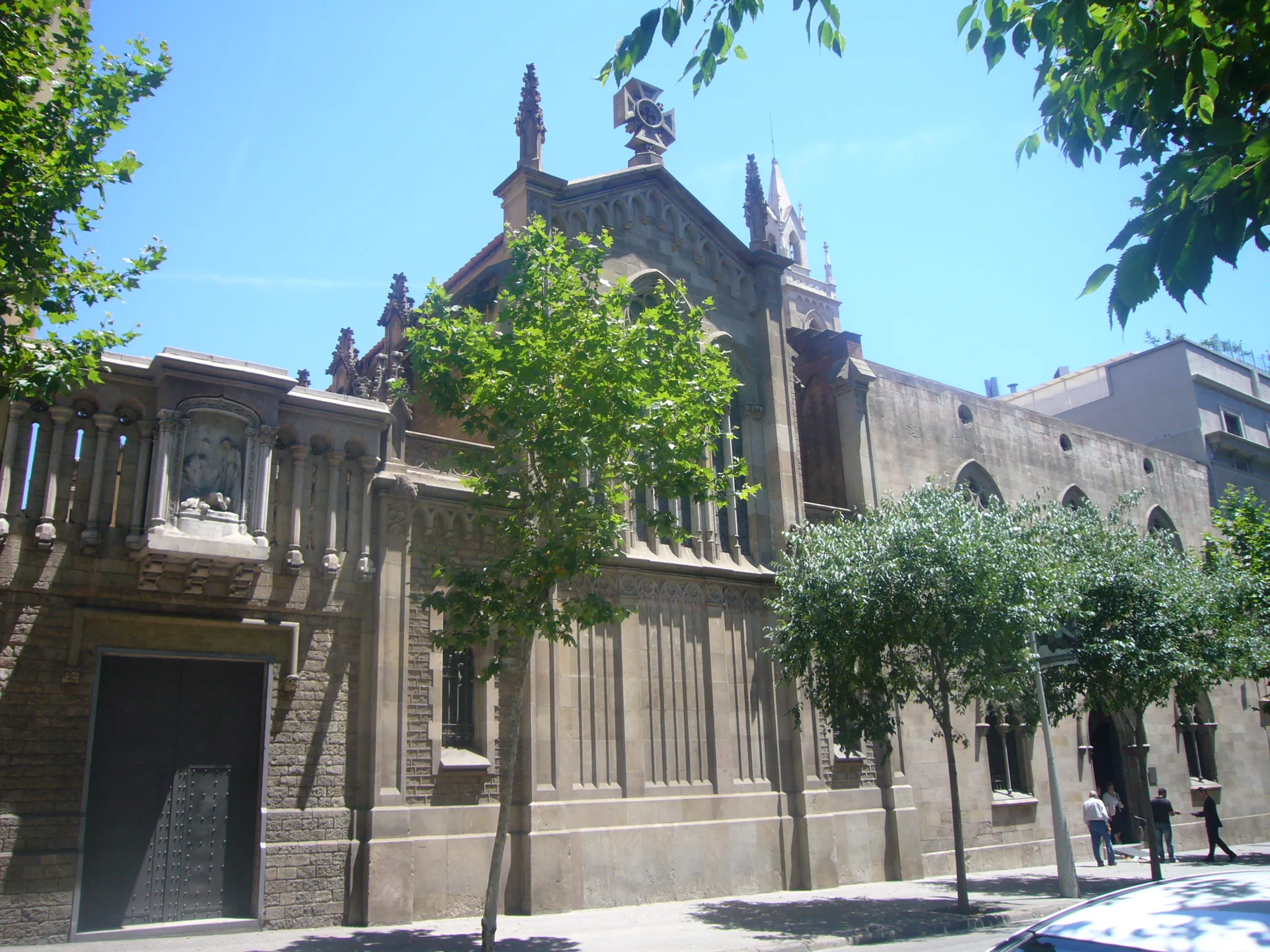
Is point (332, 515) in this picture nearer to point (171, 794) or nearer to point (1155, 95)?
point (171, 794)

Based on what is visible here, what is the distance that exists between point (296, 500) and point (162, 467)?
2047 mm

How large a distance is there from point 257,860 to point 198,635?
3.09m

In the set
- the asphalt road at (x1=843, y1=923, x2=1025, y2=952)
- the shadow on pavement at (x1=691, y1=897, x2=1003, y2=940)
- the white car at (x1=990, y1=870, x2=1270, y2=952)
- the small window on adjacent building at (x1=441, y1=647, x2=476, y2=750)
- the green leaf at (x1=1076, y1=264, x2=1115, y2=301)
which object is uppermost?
the green leaf at (x1=1076, y1=264, x2=1115, y2=301)

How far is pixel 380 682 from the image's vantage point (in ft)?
49.8

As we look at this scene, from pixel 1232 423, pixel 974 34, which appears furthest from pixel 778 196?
pixel 974 34

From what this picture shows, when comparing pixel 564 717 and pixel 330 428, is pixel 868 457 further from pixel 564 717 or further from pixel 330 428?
pixel 330 428

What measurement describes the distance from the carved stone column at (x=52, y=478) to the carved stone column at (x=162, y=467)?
1.10m

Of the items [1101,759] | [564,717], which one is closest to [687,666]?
[564,717]

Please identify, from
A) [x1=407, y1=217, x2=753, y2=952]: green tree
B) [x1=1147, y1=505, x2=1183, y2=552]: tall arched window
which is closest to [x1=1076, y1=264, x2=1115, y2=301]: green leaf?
[x1=407, y1=217, x2=753, y2=952]: green tree

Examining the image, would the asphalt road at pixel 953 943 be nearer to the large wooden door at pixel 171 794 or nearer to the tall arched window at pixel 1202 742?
the large wooden door at pixel 171 794

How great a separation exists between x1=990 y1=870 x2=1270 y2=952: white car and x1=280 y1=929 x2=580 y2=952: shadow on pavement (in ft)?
31.2

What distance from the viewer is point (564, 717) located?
16.9 meters

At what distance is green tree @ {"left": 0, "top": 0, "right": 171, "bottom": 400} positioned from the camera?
10.6 metres

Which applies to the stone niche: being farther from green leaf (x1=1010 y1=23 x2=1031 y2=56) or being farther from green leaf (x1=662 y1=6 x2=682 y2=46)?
green leaf (x1=1010 y1=23 x2=1031 y2=56)
